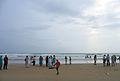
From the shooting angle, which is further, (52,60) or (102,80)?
(52,60)

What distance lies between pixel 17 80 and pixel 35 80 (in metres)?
1.33

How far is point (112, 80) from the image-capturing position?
10.2m

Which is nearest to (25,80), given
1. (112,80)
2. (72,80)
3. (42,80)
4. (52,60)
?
(42,80)

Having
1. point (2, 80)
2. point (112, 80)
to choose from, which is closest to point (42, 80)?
point (2, 80)

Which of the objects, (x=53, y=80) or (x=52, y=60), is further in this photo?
(x=52, y=60)

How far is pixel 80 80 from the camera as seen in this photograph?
10.3 metres

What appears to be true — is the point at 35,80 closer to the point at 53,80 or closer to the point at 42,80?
the point at 42,80

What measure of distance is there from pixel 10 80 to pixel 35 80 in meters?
1.85

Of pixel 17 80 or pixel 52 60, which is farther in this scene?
pixel 52 60

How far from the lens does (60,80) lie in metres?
10.2

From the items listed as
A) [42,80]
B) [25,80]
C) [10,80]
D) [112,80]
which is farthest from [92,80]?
[10,80]

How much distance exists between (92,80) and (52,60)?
350 inches

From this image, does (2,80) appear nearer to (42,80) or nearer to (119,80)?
(42,80)

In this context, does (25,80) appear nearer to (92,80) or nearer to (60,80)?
(60,80)
